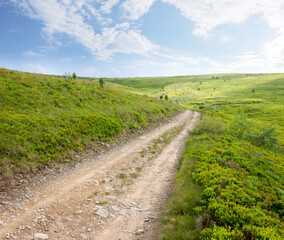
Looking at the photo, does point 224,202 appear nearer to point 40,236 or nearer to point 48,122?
point 40,236

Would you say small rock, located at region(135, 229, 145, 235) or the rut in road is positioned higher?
the rut in road

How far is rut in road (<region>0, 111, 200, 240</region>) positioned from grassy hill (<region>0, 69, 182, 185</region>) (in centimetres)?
174

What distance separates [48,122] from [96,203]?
25.5 ft

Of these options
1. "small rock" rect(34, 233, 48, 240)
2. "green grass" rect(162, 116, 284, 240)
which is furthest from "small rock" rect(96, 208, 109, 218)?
"green grass" rect(162, 116, 284, 240)

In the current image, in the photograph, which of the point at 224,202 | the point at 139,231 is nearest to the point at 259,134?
the point at 224,202

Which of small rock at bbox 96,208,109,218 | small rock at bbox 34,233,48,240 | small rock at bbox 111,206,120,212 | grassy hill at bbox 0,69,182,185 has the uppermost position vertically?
grassy hill at bbox 0,69,182,185

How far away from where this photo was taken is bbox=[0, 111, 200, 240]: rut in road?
622 cm

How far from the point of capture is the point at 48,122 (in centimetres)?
1262

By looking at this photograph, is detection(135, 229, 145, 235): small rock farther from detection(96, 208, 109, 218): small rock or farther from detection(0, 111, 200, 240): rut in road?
detection(96, 208, 109, 218): small rock

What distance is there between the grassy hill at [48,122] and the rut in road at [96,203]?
174cm

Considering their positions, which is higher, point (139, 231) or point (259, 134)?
point (259, 134)

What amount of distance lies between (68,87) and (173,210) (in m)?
19.8

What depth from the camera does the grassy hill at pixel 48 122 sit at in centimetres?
945

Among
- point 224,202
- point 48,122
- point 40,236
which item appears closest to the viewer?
point 40,236
